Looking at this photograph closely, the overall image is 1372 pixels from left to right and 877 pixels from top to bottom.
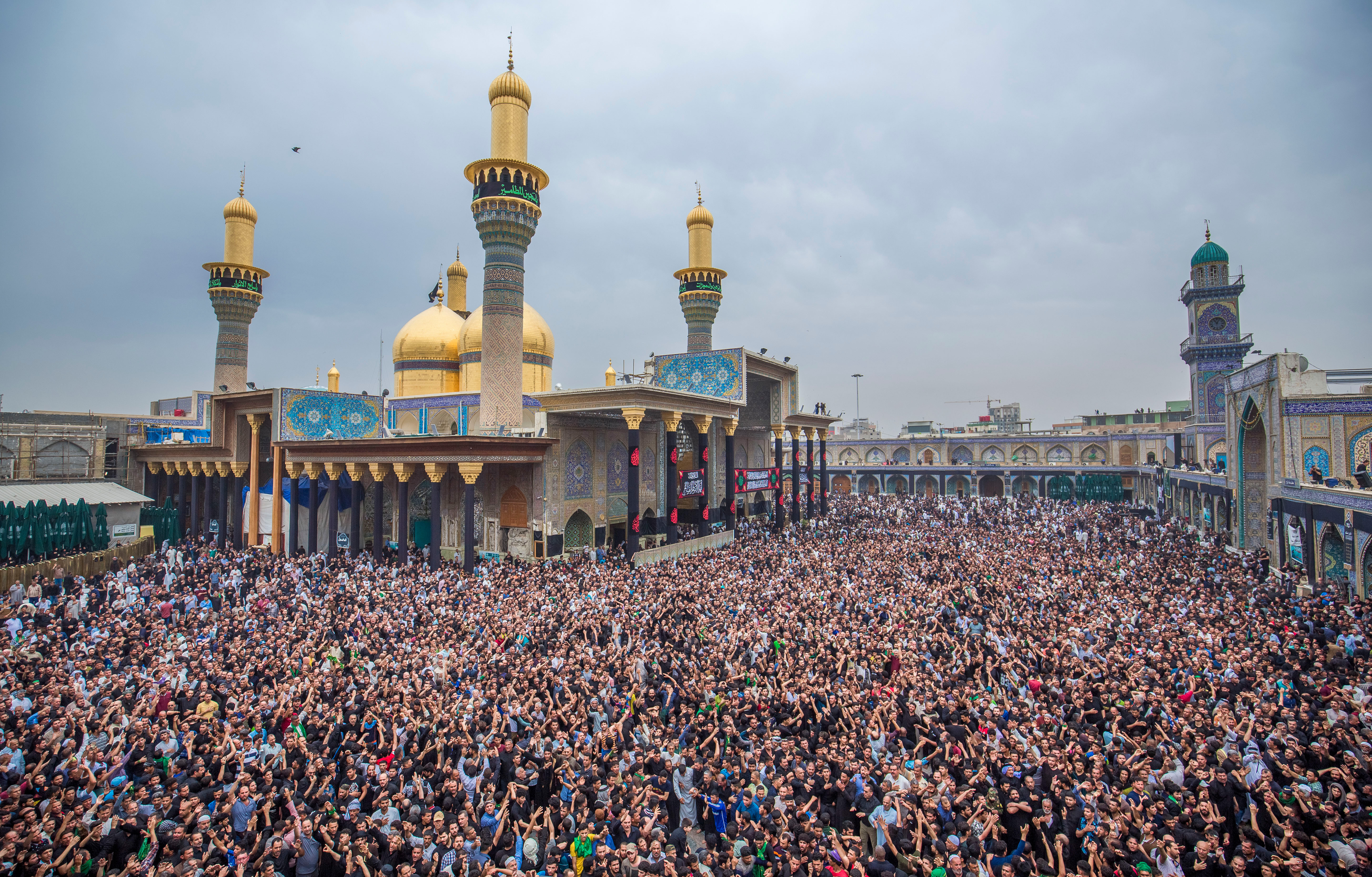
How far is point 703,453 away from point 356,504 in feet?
44.4

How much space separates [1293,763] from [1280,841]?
83.7 inches

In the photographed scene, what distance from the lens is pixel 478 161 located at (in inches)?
936

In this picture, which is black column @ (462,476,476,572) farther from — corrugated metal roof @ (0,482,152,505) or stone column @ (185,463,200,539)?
stone column @ (185,463,200,539)

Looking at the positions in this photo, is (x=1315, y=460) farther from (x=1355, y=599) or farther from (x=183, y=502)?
(x=183, y=502)

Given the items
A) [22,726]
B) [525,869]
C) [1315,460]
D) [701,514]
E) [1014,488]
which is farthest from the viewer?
[1014,488]

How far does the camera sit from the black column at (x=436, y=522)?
2114cm

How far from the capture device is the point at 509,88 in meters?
23.8

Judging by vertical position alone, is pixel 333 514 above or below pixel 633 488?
below

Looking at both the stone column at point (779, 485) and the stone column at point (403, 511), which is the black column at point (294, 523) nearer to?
the stone column at point (403, 511)

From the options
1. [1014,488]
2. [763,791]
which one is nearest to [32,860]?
[763,791]

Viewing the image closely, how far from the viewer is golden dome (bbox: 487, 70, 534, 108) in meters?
23.8

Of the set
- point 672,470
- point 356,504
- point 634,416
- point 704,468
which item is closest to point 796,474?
point 704,468

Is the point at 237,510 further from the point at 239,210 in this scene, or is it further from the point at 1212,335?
the point at 1212,335

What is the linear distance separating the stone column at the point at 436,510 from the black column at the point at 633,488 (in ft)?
20.5
